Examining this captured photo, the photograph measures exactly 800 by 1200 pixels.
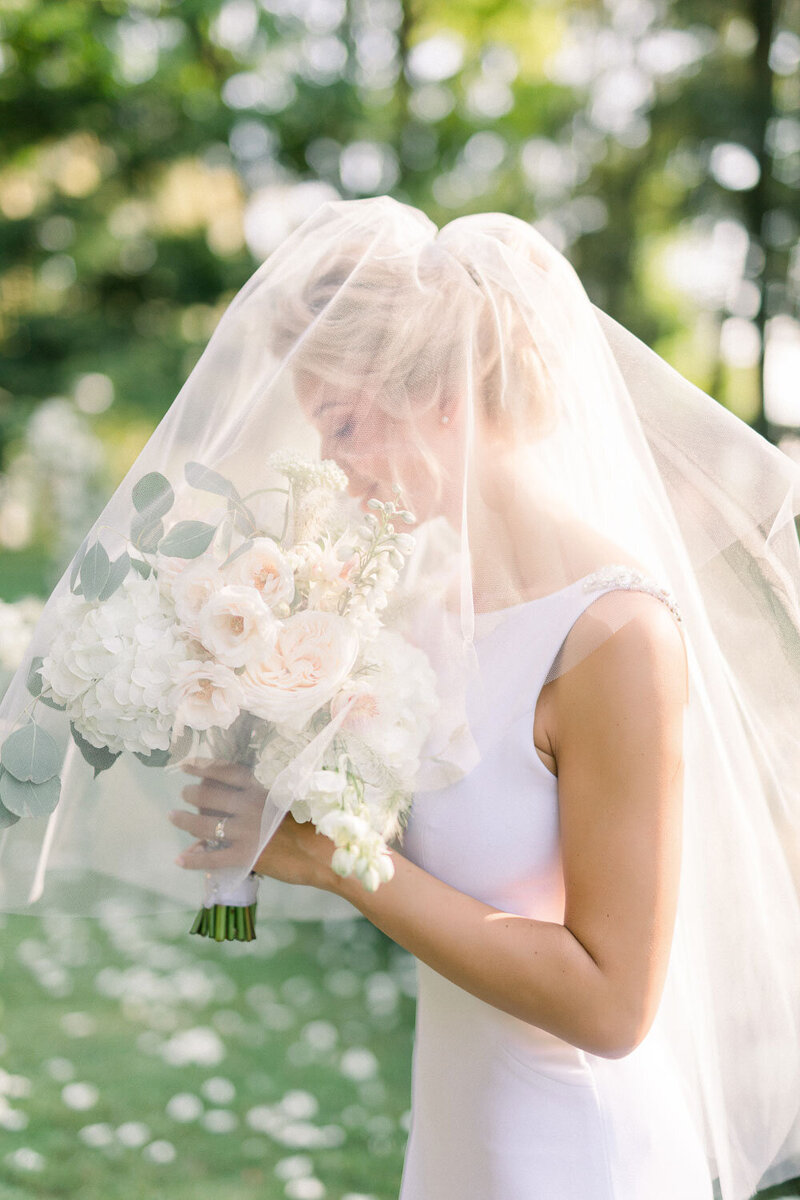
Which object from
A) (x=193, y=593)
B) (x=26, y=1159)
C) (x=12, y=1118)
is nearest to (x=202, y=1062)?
(x=12, y=1118)

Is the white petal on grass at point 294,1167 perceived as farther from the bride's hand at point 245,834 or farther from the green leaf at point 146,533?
the green leaf at point 146,533

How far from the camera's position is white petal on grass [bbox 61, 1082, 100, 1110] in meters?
4.09

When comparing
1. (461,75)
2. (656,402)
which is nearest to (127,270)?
(461,75)

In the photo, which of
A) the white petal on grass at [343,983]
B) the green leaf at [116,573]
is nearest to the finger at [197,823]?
the green leaf at [116,573]

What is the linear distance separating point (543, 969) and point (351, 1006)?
400cm

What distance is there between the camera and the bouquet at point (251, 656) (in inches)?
52.8

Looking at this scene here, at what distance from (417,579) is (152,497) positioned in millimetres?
419

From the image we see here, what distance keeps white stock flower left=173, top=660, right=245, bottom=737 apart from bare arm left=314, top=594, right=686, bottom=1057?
10.7 inches

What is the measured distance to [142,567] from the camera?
1.49m

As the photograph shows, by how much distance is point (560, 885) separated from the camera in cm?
162

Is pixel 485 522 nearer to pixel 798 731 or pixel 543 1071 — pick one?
pixel 798 731

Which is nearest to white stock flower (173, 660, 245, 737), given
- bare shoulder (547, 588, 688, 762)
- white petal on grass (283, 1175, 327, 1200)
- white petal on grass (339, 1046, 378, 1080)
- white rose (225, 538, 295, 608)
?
white rose (225, 538, 295, 608)

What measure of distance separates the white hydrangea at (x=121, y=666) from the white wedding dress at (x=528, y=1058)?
45cm

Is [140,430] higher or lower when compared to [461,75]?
lower
